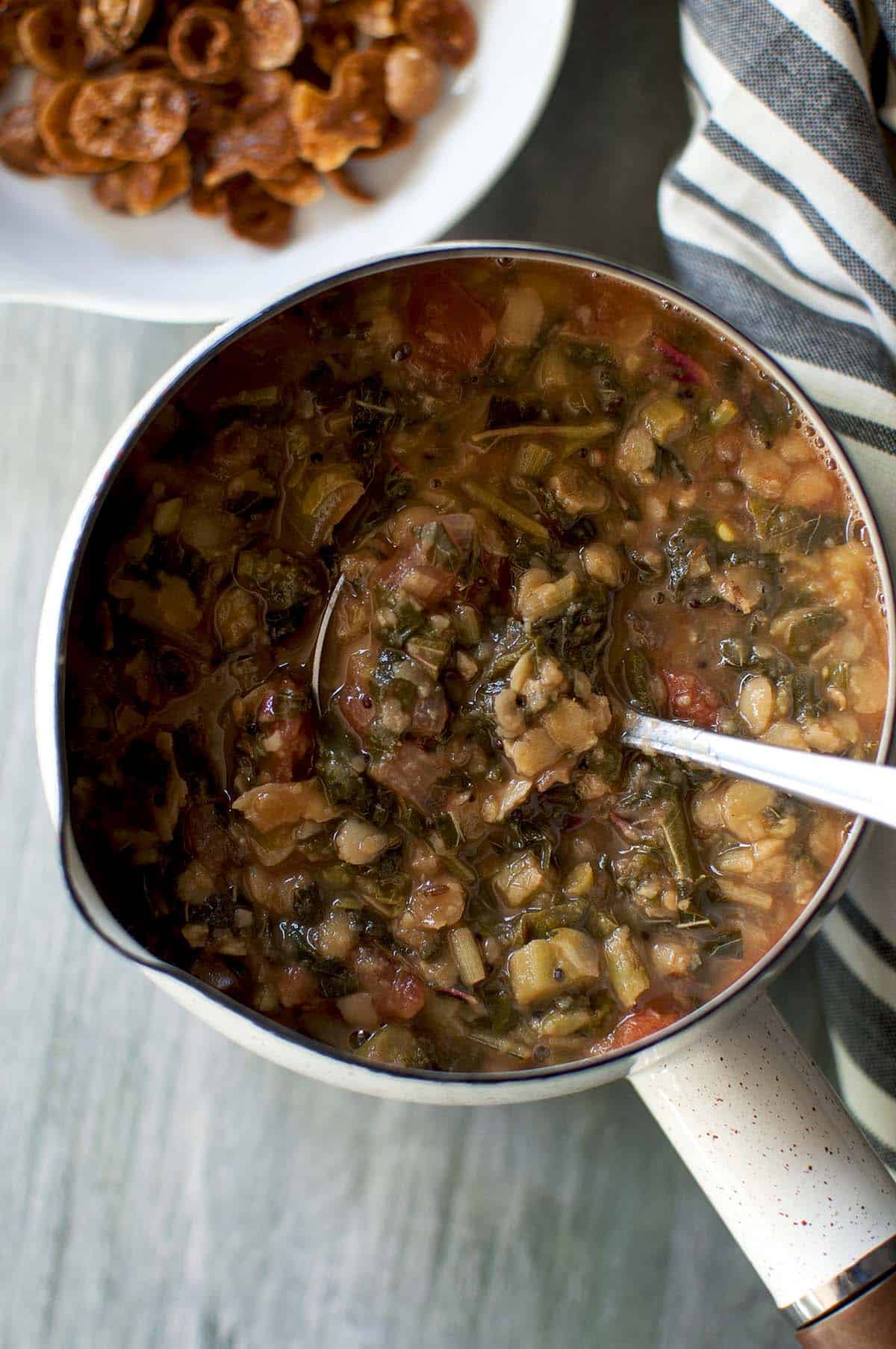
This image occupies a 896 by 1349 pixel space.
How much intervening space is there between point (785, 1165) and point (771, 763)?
0.38 metres

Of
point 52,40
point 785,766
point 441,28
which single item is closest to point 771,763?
point 785,766

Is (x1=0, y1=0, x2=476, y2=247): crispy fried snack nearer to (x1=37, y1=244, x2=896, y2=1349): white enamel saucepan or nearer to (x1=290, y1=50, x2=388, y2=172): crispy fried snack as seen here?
(x1=290, y1=50, x2=388, y2=172): crispy fried snack

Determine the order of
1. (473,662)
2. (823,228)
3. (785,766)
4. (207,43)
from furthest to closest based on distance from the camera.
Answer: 1. (207,43)
2. (823,228)
3. (473,662)
4. (785,766)

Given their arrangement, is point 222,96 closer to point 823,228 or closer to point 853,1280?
point 823,228

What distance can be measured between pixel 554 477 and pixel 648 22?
2.42ft

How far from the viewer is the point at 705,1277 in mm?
1575

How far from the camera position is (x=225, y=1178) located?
5.05 feet

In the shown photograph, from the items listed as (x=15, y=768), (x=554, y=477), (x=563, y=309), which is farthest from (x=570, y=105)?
(x=15, y=768)

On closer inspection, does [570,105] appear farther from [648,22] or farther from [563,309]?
[563,309]

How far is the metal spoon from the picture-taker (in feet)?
2.89

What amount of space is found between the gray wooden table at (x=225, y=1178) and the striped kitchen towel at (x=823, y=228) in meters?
0.15

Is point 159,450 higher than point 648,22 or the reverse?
the reverse

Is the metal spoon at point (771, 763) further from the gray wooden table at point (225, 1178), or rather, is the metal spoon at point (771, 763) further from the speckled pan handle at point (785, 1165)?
the gray wooden table at point (225, 1178)

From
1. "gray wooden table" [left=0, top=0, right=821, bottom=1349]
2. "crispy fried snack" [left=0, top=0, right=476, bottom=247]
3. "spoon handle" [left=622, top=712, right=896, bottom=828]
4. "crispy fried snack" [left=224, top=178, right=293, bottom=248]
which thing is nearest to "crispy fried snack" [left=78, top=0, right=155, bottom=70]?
"crispy fried snack" [left=0, top=0, right=476, bottom=247]
